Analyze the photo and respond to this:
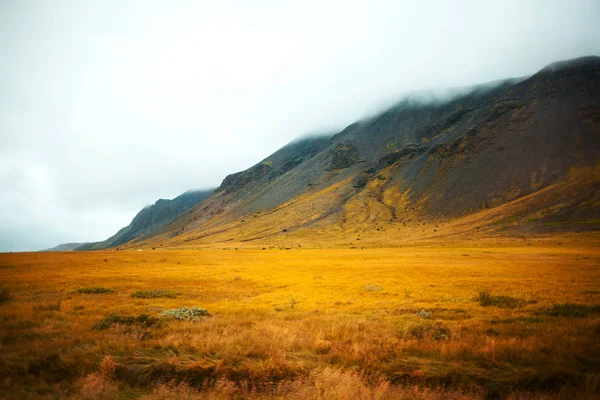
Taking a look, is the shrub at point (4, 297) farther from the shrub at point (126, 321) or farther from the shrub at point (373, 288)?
the shrub at point (373, 288)

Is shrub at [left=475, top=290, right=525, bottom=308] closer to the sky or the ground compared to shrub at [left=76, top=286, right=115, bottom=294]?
closer to the ground

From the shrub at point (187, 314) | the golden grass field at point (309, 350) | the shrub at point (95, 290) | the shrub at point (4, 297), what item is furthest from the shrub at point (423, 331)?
the shrub at point (4, 297)

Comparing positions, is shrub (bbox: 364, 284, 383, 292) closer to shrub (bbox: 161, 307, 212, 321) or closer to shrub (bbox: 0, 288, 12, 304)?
shrub (bbox: 161, 307, 212, 321)

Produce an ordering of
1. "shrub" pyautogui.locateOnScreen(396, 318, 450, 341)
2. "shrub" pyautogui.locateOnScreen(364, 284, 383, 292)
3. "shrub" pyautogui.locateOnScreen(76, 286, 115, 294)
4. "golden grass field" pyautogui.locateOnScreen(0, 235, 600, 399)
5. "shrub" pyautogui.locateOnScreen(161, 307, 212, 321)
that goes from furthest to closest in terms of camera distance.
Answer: "shrub" pyautogui.locateOnScreen(364, 284, 383, 292) < "shrub" pyautogui.locateOnScreen(76, 286, 115, 294) < "shrub" pyautogui.locateOnScreen(161, 307, 212, 321) < "shrub" pyautogui.locateOnScreen(396, 318, 450, 341) < "golden grass field" pyautogui.locateOnScreen(0, 235, 600, 399)

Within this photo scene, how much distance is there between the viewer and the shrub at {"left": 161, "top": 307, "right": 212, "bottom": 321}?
14.1m

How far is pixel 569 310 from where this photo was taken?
14992 millimetres

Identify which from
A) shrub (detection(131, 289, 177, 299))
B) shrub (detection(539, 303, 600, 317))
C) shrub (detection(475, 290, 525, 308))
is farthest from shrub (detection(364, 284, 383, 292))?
shrub (detection(131, 289, 177, 299))

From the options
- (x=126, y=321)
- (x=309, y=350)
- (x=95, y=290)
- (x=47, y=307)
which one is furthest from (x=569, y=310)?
(x=95, y=290)

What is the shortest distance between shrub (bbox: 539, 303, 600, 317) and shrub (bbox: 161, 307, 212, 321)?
18.2m

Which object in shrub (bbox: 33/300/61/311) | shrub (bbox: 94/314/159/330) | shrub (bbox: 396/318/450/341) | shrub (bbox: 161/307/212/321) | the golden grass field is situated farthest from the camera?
shrub (bbox: 33/300/61/311)

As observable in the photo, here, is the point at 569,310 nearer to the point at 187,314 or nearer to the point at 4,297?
the point at 187,314

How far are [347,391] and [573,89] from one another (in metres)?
279

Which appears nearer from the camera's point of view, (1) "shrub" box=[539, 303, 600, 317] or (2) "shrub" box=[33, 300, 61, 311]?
(1) "shrub" box=[539, 303, 600, 317]

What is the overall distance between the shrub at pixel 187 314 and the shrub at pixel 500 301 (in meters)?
16.8
